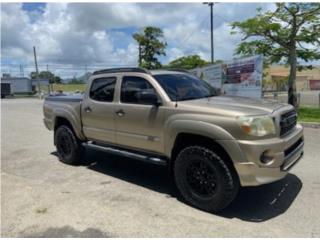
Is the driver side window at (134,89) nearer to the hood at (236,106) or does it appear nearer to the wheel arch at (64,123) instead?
the hood at (236,106)

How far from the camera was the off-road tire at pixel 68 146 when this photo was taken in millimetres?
6699

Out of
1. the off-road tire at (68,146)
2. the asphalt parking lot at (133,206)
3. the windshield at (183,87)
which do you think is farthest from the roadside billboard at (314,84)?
the off-road tire at (68,146)

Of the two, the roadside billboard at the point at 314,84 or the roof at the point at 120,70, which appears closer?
the roof at the point at 120,70

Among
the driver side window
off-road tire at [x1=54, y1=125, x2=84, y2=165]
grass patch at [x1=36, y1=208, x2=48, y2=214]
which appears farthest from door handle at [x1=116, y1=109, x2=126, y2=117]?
grass patch at [x1=36, y1=208, x2=48, y2=214]

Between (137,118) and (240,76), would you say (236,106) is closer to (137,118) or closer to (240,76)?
(137,118)

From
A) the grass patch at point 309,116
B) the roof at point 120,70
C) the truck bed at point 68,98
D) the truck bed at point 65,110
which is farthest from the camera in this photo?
the grass patch at point 309,116

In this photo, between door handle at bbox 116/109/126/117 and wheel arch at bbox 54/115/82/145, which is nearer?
door handle at bbox 116/109/126/117

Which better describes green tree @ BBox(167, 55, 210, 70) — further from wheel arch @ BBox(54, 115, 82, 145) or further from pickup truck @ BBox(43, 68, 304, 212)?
pickup truck @ BBox(43, 68, 304, 212)

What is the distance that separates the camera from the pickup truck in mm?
3975

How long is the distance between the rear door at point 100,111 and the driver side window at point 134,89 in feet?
0.96

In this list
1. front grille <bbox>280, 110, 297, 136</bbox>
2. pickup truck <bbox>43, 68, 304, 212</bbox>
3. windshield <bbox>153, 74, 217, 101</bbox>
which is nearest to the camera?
pickup truck <bbox>43, 68, 304, 212</bbox>

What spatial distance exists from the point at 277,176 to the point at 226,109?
1039 millimetres

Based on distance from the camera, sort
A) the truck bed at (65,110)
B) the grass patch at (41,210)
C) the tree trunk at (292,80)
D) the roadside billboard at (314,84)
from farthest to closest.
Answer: the roadside billboard at (314,84), the tree trunk at (292,80), the truck bed at (65,110), the grass patch at (41,210)

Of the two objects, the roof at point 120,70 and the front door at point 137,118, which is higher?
the roof at point 120,70
